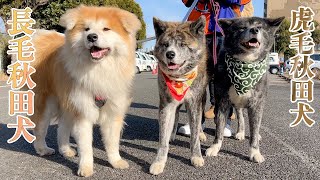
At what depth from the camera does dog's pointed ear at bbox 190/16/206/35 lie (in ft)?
9.80

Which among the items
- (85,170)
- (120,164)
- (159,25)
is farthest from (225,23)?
(85,170)

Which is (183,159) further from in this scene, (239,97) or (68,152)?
(68,152)

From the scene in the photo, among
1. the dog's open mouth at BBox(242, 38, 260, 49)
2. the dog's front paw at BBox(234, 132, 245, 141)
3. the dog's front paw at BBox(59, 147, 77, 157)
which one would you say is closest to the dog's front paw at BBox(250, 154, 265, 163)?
the dog's front paw at BBox(234, 132, 245, 141)

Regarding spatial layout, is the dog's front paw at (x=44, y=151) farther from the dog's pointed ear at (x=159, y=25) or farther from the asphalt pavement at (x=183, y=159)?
the dog's pointed ear at (x=159, y=25)

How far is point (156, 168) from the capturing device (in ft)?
9.52

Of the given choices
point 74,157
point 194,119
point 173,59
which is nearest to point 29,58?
point 74,157

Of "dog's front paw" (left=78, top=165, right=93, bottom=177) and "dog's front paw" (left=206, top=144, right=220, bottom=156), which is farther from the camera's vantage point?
"dog's front paw" (left=206, top=144, right=220, bottom=156)

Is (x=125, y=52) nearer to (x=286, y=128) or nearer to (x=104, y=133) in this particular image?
(x=104, y=133)

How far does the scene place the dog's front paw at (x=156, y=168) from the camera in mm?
2877

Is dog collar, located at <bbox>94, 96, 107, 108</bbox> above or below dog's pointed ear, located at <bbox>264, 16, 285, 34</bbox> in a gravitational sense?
below

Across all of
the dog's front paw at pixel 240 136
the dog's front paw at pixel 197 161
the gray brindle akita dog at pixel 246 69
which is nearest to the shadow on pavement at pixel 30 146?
the dog's front paw at pixel 197 161

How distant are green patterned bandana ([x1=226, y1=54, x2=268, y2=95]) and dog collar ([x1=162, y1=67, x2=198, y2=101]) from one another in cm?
44

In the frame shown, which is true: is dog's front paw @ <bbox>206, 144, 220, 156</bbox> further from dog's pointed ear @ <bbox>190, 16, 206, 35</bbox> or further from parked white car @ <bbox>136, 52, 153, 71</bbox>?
parked white car @ <bbox>136, 52, 153, 71</bbox>

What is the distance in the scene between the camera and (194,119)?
3.13 m
